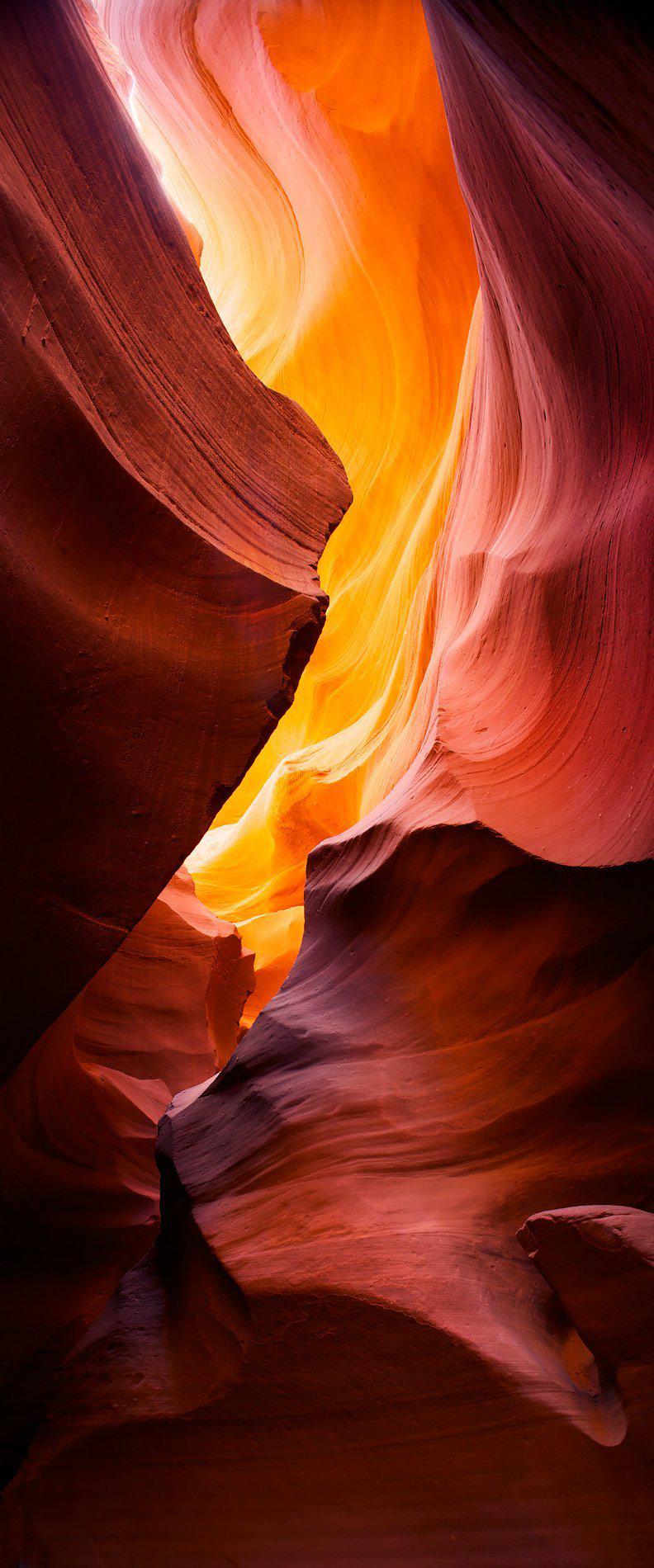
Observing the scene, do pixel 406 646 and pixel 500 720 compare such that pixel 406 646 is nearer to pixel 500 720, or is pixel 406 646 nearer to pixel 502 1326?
pixel 500 720

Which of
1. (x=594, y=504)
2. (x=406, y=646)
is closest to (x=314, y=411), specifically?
(x=406, y=646)

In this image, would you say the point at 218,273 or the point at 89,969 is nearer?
the point at 89,969

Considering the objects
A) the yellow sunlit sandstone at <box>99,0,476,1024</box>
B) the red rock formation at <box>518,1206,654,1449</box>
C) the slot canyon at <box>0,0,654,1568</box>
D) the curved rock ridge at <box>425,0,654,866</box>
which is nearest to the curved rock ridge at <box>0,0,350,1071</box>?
the slot canyon at <box>0,0,654,1568</box>

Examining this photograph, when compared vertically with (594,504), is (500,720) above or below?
below

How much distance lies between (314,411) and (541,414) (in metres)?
4.60

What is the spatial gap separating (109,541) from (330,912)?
5.35 ft

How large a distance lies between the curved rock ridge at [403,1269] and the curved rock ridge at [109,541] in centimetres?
86

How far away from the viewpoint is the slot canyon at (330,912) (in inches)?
78.6

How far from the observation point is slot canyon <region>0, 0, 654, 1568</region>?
6.55 ft

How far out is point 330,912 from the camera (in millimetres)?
3537

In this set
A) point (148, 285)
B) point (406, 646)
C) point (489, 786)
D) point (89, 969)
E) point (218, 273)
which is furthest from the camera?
point (218, 273)

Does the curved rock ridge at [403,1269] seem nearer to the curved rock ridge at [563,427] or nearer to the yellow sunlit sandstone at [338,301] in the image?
the curved rock ridge at [563,427]

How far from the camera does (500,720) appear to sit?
11.6ft

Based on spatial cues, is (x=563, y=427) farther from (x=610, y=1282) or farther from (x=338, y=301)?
(x=338, y=301)
